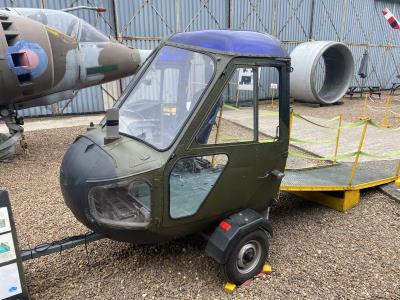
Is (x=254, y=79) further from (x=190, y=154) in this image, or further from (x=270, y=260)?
(x=270, y=260)

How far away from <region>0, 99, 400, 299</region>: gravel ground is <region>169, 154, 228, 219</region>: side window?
822mm

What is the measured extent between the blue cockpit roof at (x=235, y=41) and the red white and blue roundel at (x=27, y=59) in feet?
13.0

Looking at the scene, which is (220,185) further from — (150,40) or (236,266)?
(150,40)

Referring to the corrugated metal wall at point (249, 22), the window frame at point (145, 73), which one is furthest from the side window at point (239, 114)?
the corrugated metal wall at point (249, 22)

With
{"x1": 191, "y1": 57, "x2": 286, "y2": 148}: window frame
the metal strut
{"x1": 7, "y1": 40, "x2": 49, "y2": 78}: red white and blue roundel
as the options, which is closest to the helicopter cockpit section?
{"x1": 191, "y1": 57, "x2": 286, "y2": 148}: window frame

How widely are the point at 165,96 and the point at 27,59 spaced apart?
159 inches

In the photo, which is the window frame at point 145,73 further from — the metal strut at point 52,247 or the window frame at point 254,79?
the metal strut at point 52,247

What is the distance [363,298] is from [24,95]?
6.33 meters

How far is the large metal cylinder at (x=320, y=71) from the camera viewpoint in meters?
14.3

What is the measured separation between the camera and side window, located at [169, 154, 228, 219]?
2877 millimetres

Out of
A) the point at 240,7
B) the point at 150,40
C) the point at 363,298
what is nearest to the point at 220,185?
the point at 363,298

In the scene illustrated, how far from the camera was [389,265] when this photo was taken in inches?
137

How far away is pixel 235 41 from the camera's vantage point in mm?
2906

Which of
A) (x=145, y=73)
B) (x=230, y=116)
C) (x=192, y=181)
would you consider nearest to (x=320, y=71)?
(x=145, y=73)
